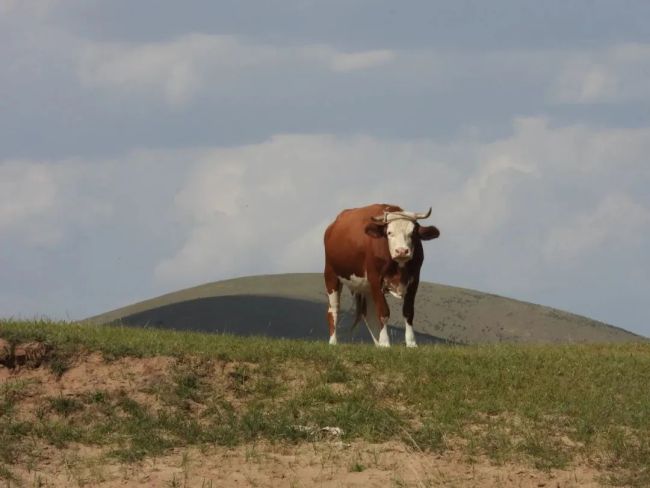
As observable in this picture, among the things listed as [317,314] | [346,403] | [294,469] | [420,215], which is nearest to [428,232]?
[420,215]

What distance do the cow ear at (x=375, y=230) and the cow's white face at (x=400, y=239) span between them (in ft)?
0.96

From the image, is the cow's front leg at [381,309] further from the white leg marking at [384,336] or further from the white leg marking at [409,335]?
the white leg marking at [409,335]

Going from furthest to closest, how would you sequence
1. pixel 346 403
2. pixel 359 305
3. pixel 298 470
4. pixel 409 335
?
pixel 359 305 → pixel 409 335 → pixel 346 403 → pixel 298 470

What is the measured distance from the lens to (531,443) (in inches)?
611

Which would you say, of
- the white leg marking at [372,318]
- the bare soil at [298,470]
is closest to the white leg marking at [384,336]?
the white leg marking at [372,318]

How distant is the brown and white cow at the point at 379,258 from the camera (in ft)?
72.7

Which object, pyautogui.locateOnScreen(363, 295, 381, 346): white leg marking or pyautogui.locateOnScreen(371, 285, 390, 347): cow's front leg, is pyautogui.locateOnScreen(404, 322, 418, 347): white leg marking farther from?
pyautogui.locateOnScreen(363, 295, 381, 346): white leg marking

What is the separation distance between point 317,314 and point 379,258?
157 feet

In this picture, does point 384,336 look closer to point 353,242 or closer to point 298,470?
point 353,242

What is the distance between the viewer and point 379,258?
74.0 feet

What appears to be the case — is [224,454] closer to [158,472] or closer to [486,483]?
[158,472]

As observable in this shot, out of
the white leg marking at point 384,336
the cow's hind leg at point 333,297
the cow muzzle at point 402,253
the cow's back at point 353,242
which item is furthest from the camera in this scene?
the cow's hind leg at point 333,297

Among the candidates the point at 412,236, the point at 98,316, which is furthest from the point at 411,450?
the point at 98,316

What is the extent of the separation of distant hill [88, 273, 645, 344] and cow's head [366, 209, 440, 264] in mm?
39127
